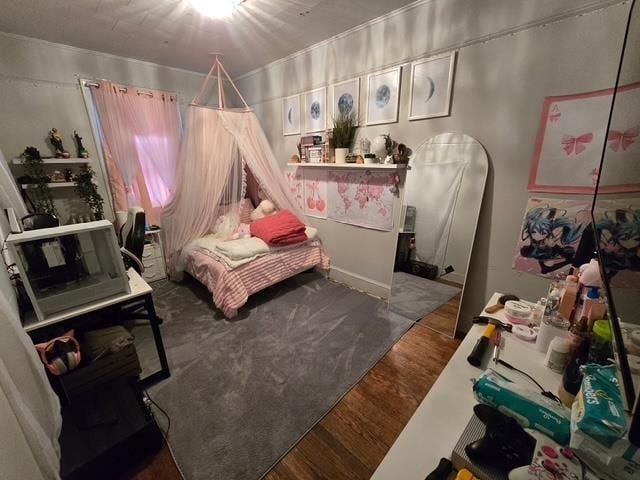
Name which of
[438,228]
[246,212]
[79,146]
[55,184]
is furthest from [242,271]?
[79,146]

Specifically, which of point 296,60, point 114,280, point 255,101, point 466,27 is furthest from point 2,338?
point 255,101

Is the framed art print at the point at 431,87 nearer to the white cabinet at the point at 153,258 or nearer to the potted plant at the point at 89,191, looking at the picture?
the white cabinet at the point at 153,258

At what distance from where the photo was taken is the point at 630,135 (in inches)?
32.1

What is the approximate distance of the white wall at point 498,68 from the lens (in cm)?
150

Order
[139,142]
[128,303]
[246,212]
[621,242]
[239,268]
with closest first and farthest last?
1. [621,242]
2. [128,303]
3. [239,268]
4. [139,142]
5. [246,212]

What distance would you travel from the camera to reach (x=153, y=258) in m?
3.26

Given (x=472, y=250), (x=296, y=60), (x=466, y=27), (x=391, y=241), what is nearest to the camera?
(x=466, y=27)

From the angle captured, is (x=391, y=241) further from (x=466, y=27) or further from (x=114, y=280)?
(x=114, y=280)

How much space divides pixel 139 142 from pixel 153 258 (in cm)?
146

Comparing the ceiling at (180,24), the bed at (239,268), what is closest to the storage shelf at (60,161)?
the ceiling at (180,24)

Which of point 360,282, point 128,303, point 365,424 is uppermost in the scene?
point 128,303

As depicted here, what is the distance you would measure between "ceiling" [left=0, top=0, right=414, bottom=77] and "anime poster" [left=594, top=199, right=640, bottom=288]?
2181 millimetres

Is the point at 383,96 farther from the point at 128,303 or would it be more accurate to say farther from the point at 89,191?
the point at 89,191

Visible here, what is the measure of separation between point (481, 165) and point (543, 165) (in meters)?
0.37
